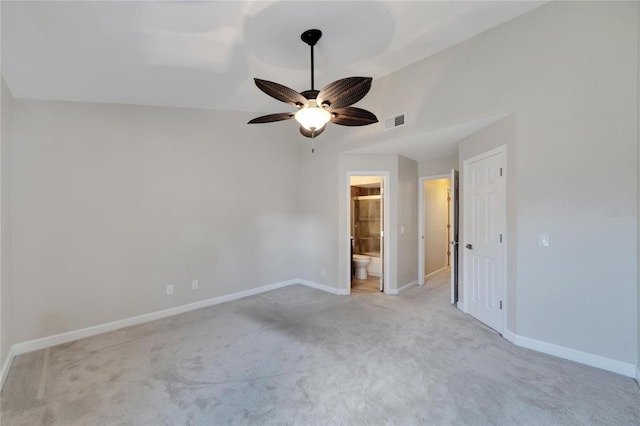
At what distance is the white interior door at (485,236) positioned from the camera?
309cm

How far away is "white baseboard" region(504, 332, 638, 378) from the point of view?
2.28 m

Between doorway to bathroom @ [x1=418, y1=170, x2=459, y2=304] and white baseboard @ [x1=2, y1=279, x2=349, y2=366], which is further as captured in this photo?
doorway to bathroom @ [x1=418, y1=170, x2=459, y2=304]

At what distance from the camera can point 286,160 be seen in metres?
5.03

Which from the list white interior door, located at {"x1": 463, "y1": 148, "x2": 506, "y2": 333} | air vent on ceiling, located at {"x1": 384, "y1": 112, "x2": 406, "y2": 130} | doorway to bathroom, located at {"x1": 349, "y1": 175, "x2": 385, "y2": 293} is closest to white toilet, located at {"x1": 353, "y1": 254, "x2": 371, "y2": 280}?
doorway to bathroom, located at {"x1": 349, "y1": 175, "x2": 385, "y2": 293}

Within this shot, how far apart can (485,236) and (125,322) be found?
14.6 feet

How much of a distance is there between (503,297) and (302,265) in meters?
3.15

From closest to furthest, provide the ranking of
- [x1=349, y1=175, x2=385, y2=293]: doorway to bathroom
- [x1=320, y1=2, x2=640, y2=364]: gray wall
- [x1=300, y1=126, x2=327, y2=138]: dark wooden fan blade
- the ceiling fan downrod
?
[x1=320, y1=2, x2=640, y2=364]: gray wall
the ceiling fan downrod
[x1=300, y1=126, x2=327, y2=138]: dark wooden fan blade
[x1=349, y1=175, x2=385, y2=293]: doorway to bathroom

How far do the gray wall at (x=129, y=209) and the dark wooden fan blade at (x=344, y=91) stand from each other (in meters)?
2.41

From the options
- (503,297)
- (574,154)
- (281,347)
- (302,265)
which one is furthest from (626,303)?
(302,265)

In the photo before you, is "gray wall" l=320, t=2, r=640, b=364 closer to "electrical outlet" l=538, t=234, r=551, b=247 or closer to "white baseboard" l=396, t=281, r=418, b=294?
"electrical outlet" l=538, t=234, r=551, b=247

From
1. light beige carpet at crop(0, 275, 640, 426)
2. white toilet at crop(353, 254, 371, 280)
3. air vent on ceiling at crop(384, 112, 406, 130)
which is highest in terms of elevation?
air vent on ceiling at crop(384, 112, 406, 130)

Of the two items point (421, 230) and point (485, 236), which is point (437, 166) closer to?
point (421, 230)

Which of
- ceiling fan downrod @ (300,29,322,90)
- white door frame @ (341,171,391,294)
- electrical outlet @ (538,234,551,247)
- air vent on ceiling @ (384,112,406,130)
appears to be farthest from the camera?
white door frame @ (341,171,391,294)

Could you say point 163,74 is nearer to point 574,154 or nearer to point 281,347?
point 281,347
